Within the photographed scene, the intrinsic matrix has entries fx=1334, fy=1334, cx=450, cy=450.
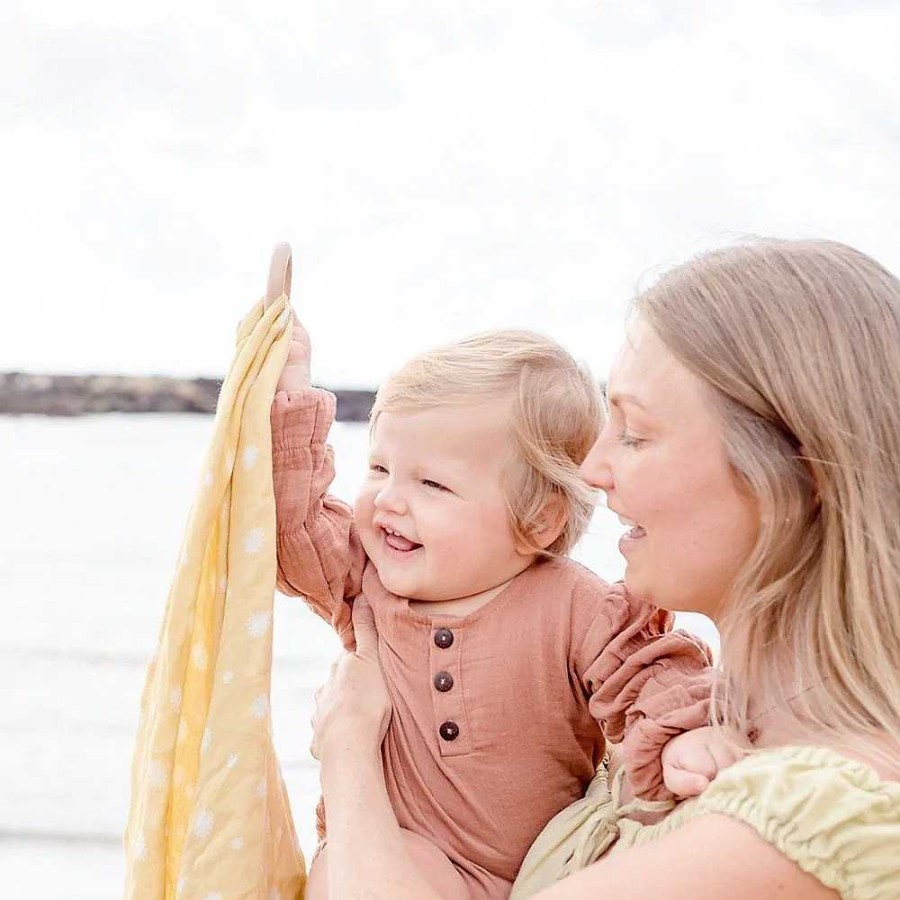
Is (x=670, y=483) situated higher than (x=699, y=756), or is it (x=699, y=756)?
(x=670, y=483)

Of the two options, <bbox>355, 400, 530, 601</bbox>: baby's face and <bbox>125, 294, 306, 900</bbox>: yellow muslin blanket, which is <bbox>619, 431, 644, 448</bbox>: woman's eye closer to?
<bbox>355, 400, 530, 601</bbox>: baby's face

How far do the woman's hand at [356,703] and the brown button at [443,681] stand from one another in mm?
56

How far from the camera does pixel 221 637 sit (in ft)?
4.18

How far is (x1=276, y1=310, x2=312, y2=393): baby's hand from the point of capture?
134 cm

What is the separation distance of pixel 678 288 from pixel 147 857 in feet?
2.36

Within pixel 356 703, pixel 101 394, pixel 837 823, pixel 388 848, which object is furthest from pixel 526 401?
pixel 101 394

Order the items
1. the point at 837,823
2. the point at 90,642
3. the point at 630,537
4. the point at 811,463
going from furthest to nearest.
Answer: the point at 90,642
the point at 630,537
the point at 811,463
the point at 837,823

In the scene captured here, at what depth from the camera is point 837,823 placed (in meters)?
0.93

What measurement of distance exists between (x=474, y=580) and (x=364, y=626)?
14 centimetres

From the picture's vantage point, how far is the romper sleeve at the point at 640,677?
1175mm

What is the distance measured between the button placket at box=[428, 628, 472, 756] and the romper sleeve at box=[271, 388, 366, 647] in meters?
0.14

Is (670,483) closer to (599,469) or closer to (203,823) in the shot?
(599,469)

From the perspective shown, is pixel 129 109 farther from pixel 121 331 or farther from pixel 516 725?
pixel 516 725

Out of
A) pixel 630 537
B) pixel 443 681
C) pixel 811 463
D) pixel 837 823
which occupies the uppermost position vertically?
pixel 811 463
